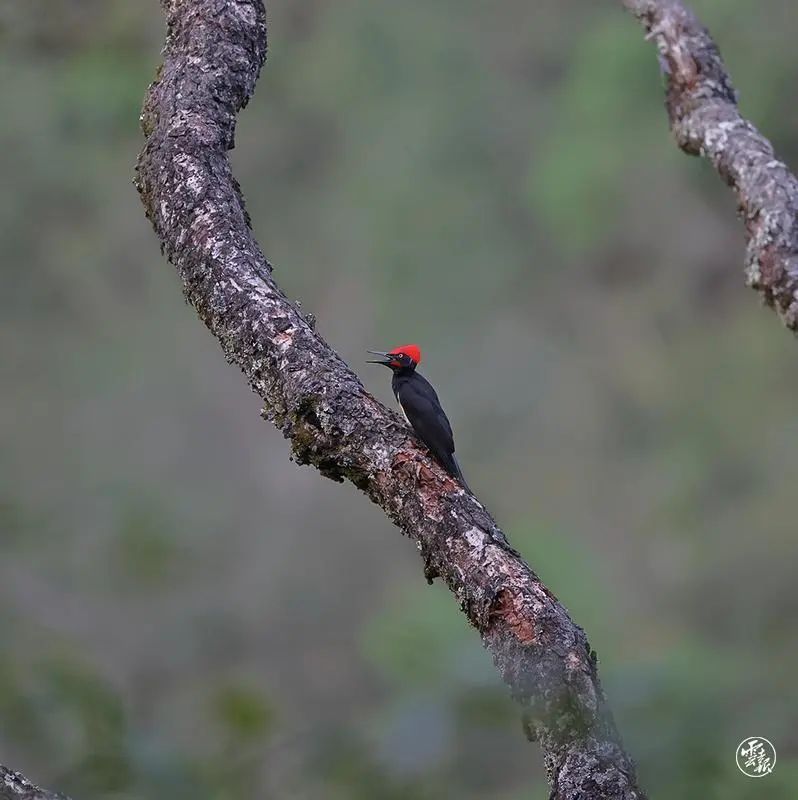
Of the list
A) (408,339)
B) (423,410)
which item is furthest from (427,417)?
(408,339)

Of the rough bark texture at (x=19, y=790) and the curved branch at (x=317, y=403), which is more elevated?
the curved branch at (x=317, y=403)

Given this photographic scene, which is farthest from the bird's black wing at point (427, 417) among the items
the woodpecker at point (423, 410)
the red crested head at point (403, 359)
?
the red crested head at point (403, 359)

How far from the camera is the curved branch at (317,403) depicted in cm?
183

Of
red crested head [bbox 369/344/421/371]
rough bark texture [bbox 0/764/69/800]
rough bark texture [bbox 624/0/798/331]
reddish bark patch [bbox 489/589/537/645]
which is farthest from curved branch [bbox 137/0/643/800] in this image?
rough bark texture [bbox 624/0/798/331]

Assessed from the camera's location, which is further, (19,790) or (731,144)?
(731,144)

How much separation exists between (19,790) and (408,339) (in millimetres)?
10775

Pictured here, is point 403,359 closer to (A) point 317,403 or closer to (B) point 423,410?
(B) point 423,410

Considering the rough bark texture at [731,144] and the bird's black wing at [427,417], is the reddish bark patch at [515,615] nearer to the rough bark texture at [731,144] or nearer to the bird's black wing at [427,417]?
the bird's black wing at [427,417]

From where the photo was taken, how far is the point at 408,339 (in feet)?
40.8

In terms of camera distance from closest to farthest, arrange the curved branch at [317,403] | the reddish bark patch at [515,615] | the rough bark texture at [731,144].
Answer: the curved branch at [317,403], the reddish bark patch at [515,615], the rough bark texture at [731,144]

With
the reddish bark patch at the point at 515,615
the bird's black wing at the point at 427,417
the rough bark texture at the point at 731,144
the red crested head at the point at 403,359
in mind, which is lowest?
the reddish bark patch at the point at 515,615

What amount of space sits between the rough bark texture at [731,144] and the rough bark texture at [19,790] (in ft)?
7.24

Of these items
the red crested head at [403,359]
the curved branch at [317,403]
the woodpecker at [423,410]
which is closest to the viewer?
the curved branch at [317,403]

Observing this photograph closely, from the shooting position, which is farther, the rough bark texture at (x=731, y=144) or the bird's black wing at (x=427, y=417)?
the rough bark texture at (x=731, y=144)
